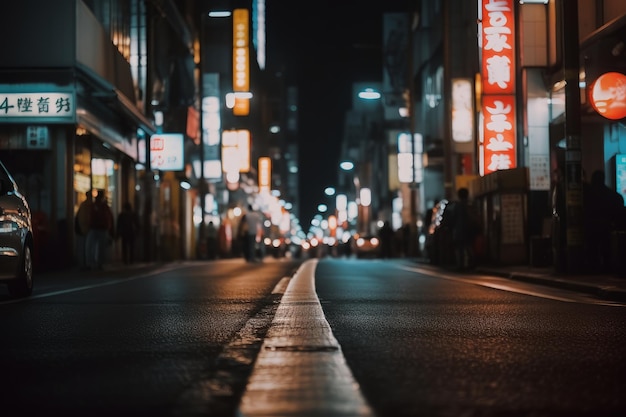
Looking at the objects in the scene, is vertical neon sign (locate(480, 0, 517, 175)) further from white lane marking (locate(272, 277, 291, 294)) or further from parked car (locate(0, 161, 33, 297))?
parked car (locate(0, 161, 33, 297))

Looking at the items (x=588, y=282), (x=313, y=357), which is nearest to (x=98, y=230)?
(x=588, y=282)

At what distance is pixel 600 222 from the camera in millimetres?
17328

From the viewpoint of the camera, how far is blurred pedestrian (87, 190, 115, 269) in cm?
2253

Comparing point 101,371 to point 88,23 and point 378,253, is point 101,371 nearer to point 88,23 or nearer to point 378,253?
point 88,23

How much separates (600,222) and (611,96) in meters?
2.26

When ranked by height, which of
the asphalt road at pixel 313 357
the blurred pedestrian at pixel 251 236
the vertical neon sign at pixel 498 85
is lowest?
the asphalt road at pixel 313 357

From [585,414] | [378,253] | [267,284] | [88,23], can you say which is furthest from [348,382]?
[378,253]

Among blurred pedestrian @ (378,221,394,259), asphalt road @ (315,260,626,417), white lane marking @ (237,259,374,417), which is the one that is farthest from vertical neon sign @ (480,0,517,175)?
white lane marking @ (237,259,374,417)

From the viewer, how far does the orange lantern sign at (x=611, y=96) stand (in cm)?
1694

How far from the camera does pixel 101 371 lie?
18.3ft

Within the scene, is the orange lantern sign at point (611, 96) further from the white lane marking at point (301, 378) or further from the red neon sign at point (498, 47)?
the white lane marking at point (301, 378)

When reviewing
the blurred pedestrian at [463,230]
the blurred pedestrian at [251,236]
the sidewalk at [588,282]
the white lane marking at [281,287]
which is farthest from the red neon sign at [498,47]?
the white lane marking at [281,287]

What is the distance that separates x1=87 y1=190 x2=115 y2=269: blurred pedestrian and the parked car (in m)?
10.5

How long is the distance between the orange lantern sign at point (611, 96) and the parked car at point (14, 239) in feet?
33.5
